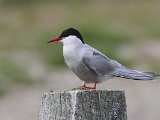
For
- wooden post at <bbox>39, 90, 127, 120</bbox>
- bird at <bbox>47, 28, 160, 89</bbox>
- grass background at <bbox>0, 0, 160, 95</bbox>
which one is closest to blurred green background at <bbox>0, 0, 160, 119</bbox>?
grass background at <bbox>0, 0, 160, 95</bbox>

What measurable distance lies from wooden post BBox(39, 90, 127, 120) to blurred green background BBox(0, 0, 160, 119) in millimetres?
9102

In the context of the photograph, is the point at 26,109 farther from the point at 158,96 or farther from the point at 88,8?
the point at 88,8

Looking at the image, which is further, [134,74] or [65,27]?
[65,27]

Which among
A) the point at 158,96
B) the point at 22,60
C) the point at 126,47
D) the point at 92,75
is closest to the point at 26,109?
the point at 158,96

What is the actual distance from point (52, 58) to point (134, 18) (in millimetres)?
5047

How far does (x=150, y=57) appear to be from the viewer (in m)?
15.6

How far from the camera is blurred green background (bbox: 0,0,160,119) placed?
1488cm

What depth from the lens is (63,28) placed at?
17.8 metres

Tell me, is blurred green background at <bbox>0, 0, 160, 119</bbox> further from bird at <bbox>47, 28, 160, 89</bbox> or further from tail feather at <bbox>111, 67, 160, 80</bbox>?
tail feather at <bbox>111, 67, 160, 80</bbox>

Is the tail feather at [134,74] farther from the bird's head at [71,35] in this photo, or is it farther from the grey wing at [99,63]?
the bird's head at [71,35]

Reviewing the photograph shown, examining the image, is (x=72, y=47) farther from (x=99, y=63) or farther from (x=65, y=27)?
(x=65, y=27)

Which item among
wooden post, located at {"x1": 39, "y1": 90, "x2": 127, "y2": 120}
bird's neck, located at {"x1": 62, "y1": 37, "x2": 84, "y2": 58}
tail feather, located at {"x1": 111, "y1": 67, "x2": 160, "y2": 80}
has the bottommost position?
wooden post, located at {"x1": 39, "y1": 90, "x2": 127, "y2": 120}

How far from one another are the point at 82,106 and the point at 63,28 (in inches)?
536

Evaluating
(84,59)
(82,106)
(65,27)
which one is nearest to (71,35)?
(84,59)
